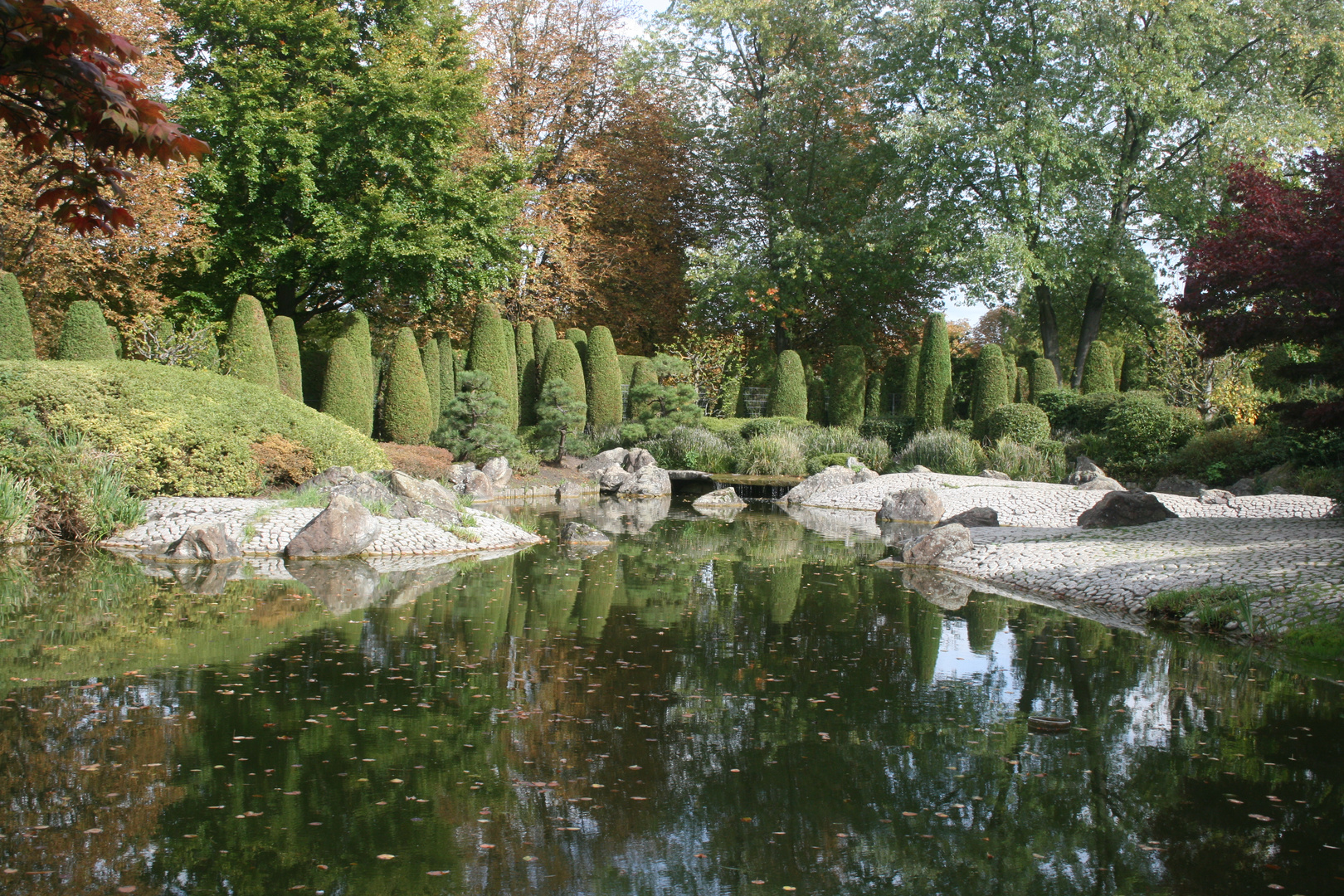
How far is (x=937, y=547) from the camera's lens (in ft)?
37.5

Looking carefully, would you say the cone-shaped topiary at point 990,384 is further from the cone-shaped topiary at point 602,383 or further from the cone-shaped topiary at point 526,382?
the cone-shaped topiary at point 526,382

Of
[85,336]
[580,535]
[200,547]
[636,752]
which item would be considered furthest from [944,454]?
[636,752]

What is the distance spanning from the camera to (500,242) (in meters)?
25.2

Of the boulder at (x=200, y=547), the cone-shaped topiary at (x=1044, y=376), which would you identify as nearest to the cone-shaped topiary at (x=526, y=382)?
the cone-shaped topiary at (x=1044, y=376)

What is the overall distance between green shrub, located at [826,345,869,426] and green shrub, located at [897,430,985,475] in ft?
10.2

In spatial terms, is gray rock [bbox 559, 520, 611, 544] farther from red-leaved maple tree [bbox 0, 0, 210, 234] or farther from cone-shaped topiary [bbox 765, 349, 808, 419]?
cone-shaped topiary [bbox 765, 349, 808, 419]

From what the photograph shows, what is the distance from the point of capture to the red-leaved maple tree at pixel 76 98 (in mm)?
2725

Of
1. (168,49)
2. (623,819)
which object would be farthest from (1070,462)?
(168,49)

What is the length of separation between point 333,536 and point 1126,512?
30.9 ft

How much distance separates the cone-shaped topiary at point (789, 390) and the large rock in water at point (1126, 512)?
44.6 ft

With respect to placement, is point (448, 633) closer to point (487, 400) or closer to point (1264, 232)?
point (1264, 232)

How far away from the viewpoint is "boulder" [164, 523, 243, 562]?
1016 centimetres

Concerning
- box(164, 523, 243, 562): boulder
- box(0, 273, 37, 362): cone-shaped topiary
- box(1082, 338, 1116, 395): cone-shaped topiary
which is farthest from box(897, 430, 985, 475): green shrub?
box(0, 273, 37, 362): cone-shaped topiary

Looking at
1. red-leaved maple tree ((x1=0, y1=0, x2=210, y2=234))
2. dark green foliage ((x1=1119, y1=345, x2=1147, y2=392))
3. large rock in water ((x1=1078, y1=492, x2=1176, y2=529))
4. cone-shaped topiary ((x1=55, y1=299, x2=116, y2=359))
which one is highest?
dark green foliage ((x1=1119, y1=345, x2=1147, y2=392))
